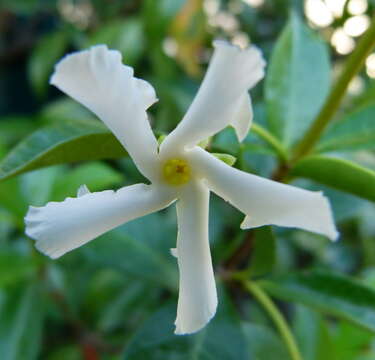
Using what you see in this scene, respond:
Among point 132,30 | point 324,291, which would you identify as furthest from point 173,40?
point 324,291

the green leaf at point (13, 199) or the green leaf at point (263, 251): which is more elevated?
the green leaf at point (263, 251)

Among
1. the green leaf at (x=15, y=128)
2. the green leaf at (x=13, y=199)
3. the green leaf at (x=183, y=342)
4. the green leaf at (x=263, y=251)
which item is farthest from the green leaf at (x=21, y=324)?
the green leaf at (x=15, y=128)

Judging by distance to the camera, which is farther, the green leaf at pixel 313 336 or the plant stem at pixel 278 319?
the green leaf at pixel 313 336

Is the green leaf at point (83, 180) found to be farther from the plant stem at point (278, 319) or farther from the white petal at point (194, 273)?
the white petal at point (194, 273)

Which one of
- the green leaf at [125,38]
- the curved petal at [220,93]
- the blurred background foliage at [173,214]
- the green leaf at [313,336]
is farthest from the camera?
the green leaf at [125,38]

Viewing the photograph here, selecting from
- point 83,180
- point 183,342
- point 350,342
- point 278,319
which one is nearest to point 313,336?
point 350,342

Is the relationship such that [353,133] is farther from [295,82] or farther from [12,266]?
[12,266]

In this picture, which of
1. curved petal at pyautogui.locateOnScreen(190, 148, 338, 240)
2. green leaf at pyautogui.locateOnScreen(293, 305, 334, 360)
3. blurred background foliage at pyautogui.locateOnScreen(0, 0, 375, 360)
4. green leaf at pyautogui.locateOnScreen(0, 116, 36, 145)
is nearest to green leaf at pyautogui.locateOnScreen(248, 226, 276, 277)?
blurred background foliage at pyautogui.locateOnScreen(0, 0, 375, 360)
